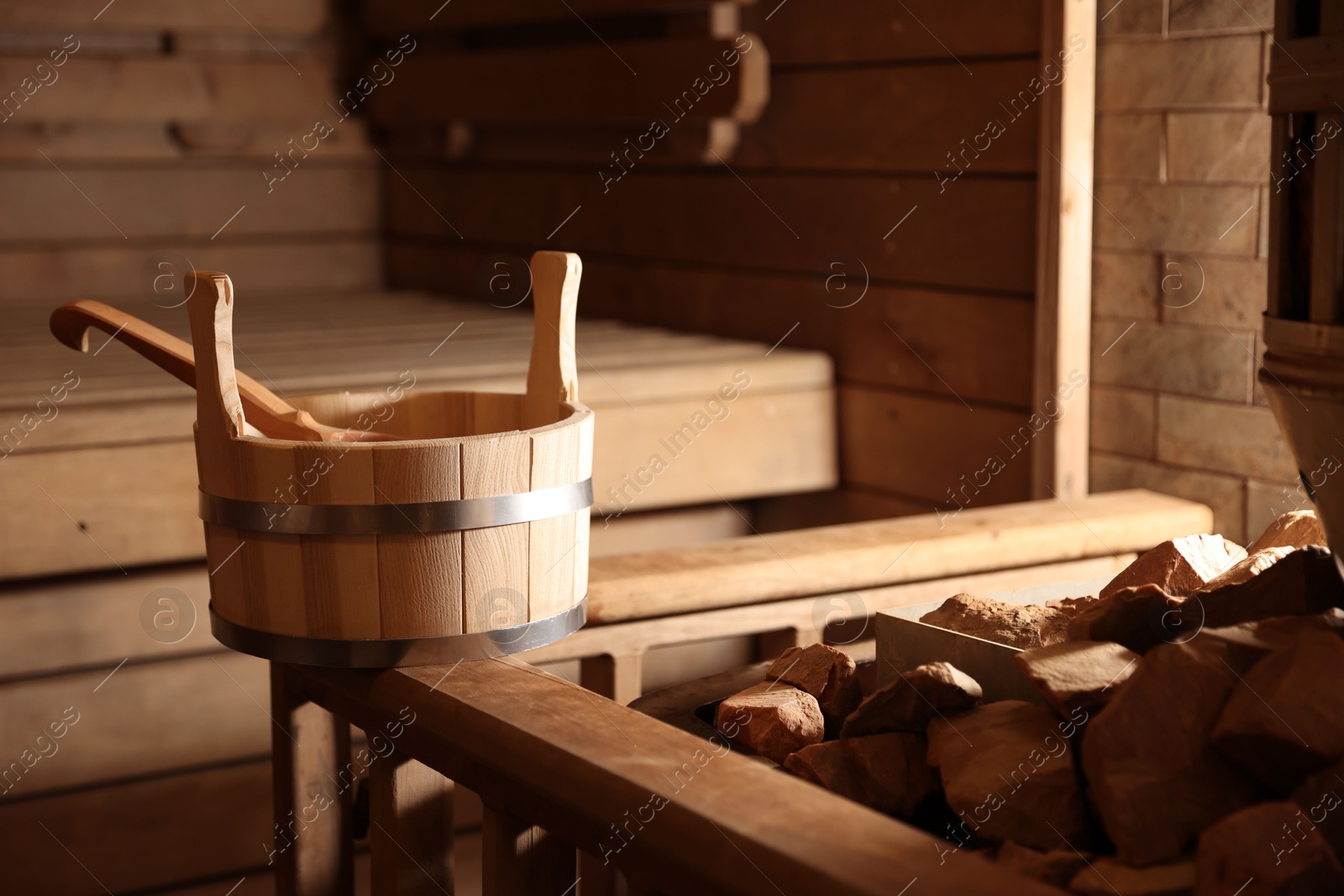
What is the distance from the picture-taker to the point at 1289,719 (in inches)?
42.0

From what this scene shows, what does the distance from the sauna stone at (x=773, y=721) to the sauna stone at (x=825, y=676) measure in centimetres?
2

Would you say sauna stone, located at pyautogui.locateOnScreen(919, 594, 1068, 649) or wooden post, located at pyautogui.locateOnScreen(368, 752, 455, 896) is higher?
sauna stone, located at pyautogui.locateOnScreen(919, 594, 1068, 649)

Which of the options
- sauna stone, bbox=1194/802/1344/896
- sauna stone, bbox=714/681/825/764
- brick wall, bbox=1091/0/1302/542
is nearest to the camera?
sauna stone, bbox=1194/802/1344/896

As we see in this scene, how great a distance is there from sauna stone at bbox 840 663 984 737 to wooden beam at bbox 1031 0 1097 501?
3.76 feet

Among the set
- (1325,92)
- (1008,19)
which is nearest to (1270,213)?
(1325,92)

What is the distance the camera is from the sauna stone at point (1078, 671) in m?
1.17

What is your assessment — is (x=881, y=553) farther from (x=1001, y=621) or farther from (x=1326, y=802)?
(x=1326, y=802)

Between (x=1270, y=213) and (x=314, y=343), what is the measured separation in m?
2.25

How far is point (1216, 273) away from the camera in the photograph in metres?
2.14

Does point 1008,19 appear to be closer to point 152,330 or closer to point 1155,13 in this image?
point 1155,13

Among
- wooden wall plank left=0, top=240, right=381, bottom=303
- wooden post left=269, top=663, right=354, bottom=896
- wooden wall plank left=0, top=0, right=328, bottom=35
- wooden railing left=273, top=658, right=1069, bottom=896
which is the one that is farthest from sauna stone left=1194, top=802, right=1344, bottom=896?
wooden wall plank left=0, top=0, right=328, bottom=35

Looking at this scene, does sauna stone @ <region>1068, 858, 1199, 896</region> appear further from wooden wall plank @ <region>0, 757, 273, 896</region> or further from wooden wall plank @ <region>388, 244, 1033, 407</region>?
wooden wall plank @ <region>0, 757, 273, 896</region>

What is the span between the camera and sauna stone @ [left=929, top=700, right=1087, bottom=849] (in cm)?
115

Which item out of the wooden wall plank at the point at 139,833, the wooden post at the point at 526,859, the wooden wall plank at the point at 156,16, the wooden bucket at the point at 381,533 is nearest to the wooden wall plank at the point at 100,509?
the wooden wall plank at the point at 139,833
